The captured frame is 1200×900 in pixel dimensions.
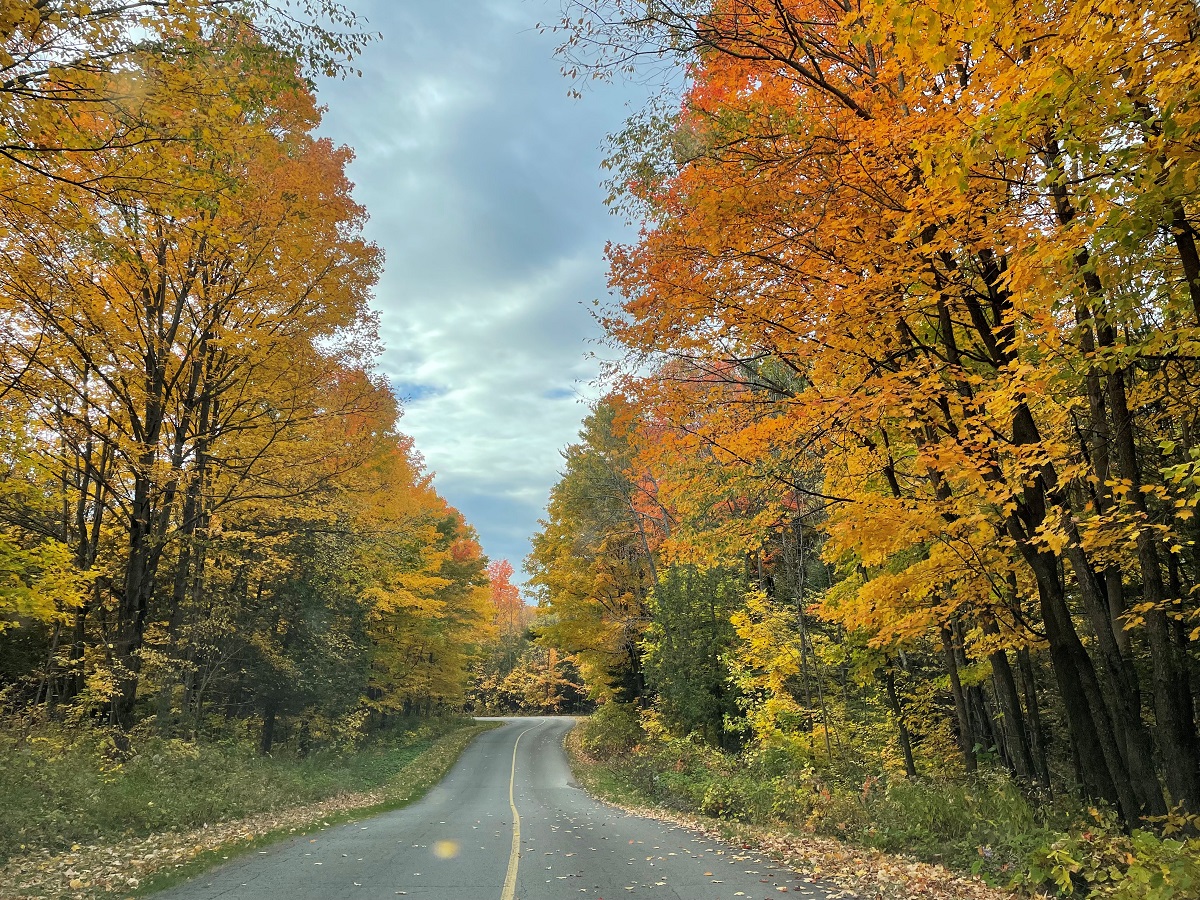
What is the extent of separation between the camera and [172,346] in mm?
11945

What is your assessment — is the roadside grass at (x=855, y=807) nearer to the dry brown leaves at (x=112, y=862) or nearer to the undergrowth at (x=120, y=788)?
Answer: the dry brown leaves at (x=112, y=862)

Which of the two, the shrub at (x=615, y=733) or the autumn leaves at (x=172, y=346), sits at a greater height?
the autumn leaves at (x=172, y=346)

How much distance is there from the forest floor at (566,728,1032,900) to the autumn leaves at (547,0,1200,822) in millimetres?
1781

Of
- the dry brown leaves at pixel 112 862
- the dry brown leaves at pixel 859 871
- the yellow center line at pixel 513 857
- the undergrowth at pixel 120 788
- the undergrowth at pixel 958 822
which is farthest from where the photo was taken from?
the undergrowth at pixel 120 788

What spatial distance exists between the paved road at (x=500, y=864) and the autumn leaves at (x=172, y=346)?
4.89 meters

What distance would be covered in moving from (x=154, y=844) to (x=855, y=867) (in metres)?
8.81

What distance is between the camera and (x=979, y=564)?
756 centimetres

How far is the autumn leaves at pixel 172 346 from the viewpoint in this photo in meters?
5.30

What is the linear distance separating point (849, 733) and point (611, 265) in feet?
37.4

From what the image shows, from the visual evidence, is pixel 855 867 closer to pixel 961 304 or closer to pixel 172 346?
pixel 961 304

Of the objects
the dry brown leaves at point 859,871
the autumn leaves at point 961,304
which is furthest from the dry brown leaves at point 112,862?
the autumn leaves at point 961,304

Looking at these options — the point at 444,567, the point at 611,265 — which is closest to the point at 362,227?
the point at 611,265

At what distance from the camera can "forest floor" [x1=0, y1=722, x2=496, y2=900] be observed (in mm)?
6434

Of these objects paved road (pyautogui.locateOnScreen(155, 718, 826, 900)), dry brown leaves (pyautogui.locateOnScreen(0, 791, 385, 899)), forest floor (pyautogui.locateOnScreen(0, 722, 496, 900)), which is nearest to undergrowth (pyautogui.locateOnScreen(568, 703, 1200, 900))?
paved road (pyautogui.locateOnScreen(155, 718, 826, 900))
